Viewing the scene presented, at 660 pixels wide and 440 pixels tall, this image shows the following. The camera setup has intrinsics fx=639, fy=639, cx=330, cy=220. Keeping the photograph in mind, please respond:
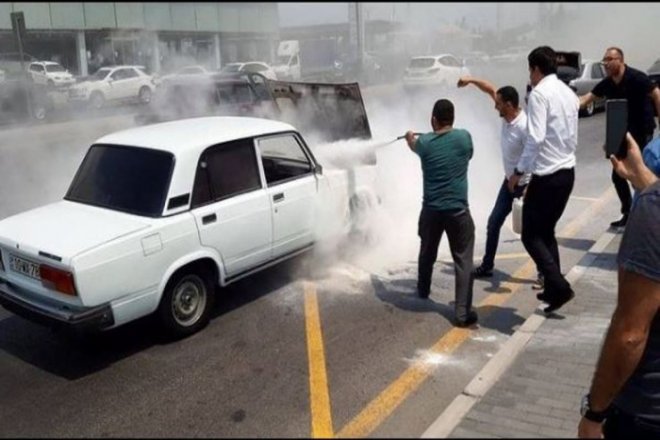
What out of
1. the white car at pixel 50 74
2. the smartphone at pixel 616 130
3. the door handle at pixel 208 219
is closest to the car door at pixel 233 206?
the door handle at pixel 208 219

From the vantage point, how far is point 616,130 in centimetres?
311

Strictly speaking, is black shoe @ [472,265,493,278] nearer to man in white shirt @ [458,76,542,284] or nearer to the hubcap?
man in white shirt @ [458,76,542,284]

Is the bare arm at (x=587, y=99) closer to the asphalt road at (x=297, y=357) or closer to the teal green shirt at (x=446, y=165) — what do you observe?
the asphalt road at (x=297, y=357)

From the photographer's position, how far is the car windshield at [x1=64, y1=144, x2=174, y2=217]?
4.94 metres

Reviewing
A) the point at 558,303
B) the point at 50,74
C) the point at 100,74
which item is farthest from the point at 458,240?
the point at 100,74

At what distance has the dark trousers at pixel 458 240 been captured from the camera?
5.11 meters

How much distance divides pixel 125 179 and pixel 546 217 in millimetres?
3359

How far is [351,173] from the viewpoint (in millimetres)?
6770

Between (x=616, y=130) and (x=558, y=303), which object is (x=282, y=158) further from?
(x=616, y=130)

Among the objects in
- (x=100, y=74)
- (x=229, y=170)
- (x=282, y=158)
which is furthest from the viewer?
(x=100, y=74)

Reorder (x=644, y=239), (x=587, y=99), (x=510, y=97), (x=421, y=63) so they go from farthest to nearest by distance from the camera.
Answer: (x=421, y=63), (x=587, y=99), (x=510, y=97), (x=644, y=239)

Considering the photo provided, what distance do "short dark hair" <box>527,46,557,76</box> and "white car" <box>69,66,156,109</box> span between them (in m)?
10.1

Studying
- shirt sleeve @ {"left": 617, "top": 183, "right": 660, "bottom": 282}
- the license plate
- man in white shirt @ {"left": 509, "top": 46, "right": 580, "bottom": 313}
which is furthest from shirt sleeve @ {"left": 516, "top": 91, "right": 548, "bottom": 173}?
the license plate

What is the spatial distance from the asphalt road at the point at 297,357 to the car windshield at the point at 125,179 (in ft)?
3.34
